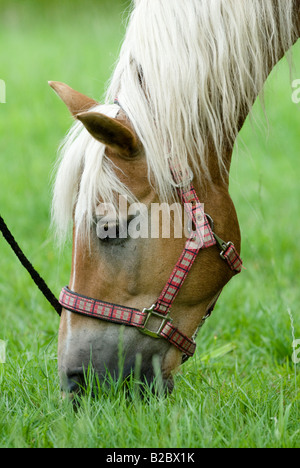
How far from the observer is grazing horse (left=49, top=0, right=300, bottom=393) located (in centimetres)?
228

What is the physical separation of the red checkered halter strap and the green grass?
281 mm

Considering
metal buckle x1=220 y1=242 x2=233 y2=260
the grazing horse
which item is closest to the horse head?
the grazing horse

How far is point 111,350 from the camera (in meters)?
2.29

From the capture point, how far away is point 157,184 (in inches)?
90.3

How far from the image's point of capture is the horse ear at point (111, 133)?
2.07 meters

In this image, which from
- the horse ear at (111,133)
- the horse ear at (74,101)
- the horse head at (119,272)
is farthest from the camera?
the horse ear at (74,101)

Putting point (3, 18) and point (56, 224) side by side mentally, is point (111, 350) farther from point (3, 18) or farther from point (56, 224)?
point (3, 18)

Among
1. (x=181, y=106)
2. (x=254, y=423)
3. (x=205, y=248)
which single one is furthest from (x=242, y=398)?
(x=181, y=106)

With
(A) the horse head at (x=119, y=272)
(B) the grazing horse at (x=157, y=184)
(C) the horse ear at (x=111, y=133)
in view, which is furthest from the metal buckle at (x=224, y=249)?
(C) the horse ear at (x=111, y=133)

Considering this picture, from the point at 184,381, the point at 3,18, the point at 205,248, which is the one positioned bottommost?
the point at 184,381

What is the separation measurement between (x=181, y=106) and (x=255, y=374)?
55.8 inches

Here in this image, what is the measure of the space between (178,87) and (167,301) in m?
0.86

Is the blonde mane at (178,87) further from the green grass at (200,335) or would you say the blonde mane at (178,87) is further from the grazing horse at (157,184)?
the green grass at (200,335)

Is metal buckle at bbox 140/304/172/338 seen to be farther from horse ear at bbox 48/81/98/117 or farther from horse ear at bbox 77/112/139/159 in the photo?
horse ear at bbox 48/81/98/117
